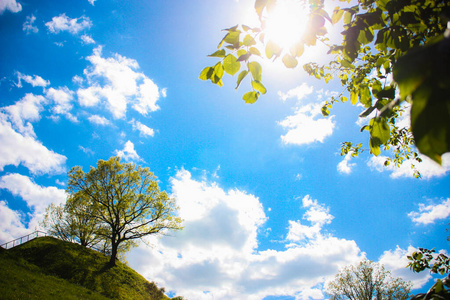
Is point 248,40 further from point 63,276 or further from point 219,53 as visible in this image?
point 63,276

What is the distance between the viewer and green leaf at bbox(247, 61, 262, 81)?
70.3 inches

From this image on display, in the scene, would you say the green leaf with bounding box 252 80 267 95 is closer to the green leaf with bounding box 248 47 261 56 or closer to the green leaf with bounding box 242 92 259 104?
the green leaf with bounding box 242 92 259 104

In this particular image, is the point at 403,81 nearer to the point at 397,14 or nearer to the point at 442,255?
the point at 397,14

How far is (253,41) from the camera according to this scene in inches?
A: 70.8

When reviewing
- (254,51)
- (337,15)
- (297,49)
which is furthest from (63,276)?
(337,15)

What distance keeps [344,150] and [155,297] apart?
30.7 metres

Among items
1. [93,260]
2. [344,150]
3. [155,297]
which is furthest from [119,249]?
[344,150]

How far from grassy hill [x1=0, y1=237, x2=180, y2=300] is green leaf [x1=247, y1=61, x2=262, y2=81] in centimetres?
1828

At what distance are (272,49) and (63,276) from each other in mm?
28845

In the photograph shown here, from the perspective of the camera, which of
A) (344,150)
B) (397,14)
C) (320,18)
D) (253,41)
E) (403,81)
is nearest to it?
(403,81)

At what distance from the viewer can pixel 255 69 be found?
1.81 m

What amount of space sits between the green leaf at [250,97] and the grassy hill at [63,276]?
18.0m

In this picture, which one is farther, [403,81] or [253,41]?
[253,41]

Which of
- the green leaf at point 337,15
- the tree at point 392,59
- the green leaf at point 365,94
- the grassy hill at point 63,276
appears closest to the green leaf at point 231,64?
the tree at point 392,59
